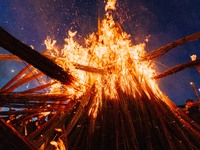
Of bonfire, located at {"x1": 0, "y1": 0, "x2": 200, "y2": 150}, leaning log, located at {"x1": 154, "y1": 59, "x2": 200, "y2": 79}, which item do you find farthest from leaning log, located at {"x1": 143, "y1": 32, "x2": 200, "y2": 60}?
leaning log, located at {"x1": 154, "y1": 59, "x2": 200, "y2": 79}

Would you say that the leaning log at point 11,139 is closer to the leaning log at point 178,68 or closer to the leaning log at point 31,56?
the leaning log at point 31,56

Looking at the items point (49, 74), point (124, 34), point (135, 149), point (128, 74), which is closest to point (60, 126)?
point (49, 74)

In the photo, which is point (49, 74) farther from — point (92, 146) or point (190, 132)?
point (190, 132)

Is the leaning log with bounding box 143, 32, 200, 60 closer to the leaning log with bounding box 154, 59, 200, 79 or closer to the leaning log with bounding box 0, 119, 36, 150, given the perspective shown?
the leaning log with bounding box 154, 59, 200, 79

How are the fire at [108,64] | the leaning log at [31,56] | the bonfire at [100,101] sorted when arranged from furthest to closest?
the fire at [108,64], the bonfire at [100,101], the leaning log at [31,56]

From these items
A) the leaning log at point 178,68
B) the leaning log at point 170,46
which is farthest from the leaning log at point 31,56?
the leaning log at point 178,68

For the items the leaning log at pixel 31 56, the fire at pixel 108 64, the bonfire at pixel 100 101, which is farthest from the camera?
the fire at pixel 108 64

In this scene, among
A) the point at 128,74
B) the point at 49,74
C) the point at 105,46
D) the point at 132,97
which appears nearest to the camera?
the point at 49,74

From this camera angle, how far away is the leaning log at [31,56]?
107 inches

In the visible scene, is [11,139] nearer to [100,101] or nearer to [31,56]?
[31,56]

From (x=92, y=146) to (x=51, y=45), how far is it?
121 inches

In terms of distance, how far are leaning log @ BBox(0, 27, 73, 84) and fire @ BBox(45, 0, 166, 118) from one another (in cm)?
79

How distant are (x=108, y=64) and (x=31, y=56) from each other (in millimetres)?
2766

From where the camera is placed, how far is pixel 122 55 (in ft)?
19.5
